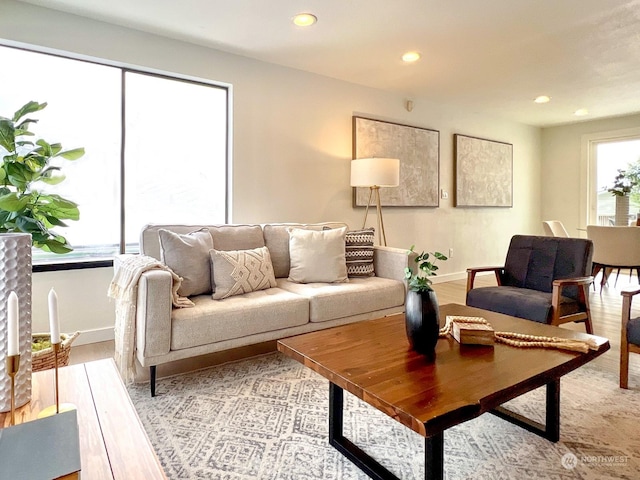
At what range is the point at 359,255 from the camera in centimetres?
320

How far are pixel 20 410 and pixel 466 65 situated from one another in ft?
→ 14.1

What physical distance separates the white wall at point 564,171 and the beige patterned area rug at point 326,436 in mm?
5295

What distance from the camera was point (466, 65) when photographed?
12.8ft

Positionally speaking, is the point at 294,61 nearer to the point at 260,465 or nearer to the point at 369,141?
the point at 369,141

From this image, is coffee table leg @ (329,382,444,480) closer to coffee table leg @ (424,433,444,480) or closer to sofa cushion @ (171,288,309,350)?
coffee table leg @ (424,433,444,480)

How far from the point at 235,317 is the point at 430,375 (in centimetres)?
129

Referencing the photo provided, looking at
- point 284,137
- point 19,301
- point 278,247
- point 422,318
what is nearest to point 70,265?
point 278,247

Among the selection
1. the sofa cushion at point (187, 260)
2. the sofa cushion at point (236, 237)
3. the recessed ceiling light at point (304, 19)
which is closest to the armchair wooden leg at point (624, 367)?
the sofa cushion at point (236, 237)

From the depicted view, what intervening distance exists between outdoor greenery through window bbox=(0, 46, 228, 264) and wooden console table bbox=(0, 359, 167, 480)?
72.2 inches

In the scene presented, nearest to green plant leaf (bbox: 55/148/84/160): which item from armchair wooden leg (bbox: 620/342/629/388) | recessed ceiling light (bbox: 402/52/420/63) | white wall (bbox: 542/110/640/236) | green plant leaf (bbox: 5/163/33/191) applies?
green plant leaf (bbox: 5/163/33/191)

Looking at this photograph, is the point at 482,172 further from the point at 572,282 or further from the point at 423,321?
the point at 423,321

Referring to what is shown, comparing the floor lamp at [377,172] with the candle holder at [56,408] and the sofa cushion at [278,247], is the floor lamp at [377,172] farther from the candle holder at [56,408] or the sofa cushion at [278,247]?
the candle holder at [56,408]

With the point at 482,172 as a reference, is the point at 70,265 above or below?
below

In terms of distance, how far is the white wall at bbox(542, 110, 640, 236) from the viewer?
6539mm
